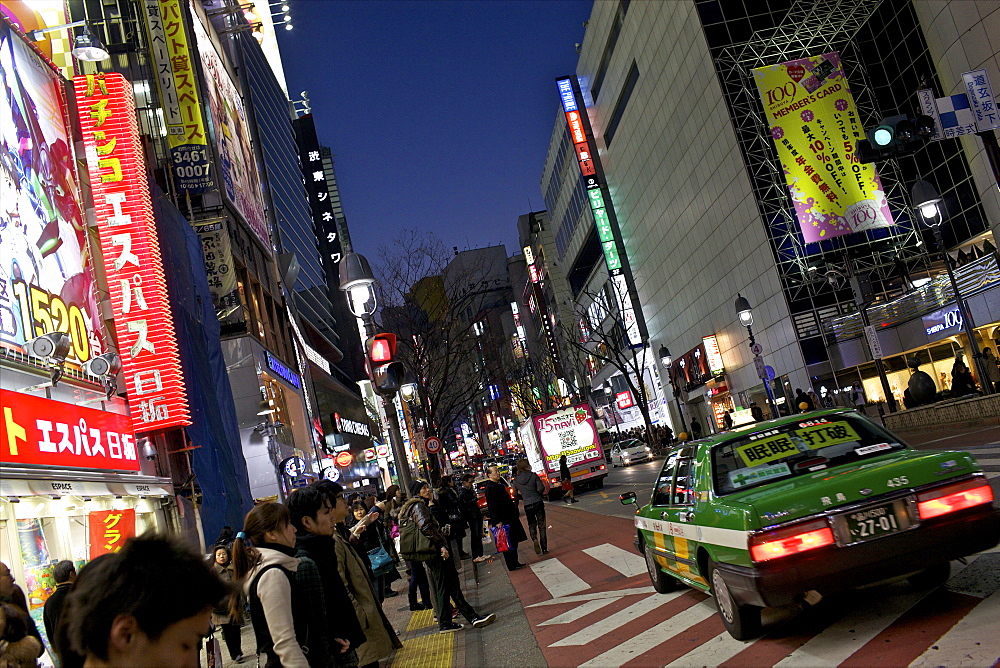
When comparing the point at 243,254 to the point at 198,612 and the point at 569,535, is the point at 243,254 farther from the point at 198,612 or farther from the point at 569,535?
the point at 198,612

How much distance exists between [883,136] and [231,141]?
30182 millimetres

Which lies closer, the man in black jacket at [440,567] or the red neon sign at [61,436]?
the man in black jacket at [440,567]

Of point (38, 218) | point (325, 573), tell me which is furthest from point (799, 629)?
point (38, 218)

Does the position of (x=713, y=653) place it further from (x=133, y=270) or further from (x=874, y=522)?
(x=133, y=270)

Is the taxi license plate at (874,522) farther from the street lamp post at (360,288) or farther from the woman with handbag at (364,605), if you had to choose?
the street lamp post at (360,288)

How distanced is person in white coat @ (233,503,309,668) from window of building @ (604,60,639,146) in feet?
190

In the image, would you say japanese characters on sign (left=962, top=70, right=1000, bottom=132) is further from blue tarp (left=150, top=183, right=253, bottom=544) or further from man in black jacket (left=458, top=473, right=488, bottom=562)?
blue tarp (left=150, top=183, right=253, bottom=544)

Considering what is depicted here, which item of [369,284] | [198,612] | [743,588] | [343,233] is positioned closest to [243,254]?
[369,284]

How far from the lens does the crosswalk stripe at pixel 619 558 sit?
470 inches

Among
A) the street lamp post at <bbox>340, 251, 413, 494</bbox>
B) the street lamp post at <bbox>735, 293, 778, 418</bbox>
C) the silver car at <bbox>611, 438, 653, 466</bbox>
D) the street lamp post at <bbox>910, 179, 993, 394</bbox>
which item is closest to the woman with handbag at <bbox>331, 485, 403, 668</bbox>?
the street lamp post at <bbox>340, 251, 413, 494</bbox>

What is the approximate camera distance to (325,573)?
A: 4.90 m

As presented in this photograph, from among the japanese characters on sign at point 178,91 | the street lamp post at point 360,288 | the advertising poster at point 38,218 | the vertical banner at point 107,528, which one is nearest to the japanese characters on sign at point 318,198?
the japanese characters on sign at point 178,91

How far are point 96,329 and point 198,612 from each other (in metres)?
15.2

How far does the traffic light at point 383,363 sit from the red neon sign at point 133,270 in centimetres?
814
